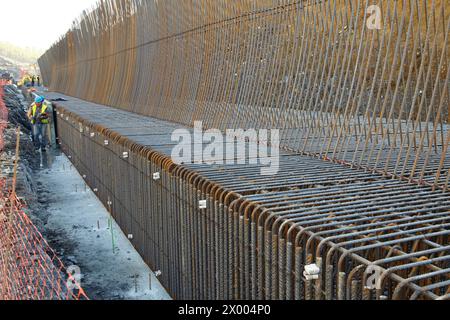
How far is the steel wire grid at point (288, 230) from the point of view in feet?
9.68

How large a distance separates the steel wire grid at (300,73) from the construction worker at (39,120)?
257 centimetres

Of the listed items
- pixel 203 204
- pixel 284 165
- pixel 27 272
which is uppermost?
pixel 284 165

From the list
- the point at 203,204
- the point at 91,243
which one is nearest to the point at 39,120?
the point at 91,243

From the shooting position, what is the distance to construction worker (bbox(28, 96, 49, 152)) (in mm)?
16344

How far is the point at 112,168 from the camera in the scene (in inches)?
356

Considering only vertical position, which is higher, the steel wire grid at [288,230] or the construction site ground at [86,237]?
the steel wire grid at [288,230]

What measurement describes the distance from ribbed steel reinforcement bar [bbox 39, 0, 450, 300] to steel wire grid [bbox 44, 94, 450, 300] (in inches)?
0.5

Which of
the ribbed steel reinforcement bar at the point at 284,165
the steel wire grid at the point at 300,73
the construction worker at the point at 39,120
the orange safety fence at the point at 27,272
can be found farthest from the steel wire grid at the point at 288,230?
the construction worker at the point at 39,120

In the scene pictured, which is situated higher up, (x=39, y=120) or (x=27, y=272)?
(x=39, y=120)

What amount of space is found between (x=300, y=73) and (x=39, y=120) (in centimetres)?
1169

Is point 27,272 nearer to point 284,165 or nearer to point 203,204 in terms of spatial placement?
point 203,204

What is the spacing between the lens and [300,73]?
7547 millimetres

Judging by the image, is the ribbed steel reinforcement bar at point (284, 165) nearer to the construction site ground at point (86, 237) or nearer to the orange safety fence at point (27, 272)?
the construction site ground at point (86, 237)

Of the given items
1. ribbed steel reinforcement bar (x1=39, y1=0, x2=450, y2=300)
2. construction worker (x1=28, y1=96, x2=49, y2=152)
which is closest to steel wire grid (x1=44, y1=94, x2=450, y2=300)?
ribbed steel reinforcement bar (x1=39, y1=0, x2=450, y2=300)
